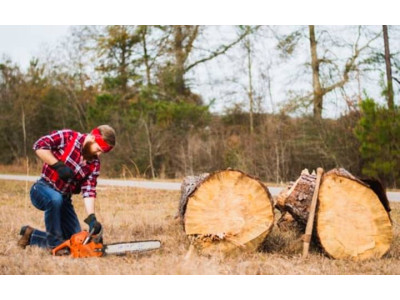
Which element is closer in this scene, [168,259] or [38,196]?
[168,259]

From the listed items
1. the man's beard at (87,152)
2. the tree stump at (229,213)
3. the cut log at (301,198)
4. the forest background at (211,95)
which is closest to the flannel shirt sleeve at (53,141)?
the man's beard at (87,152)

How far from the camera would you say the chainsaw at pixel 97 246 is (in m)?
3.21

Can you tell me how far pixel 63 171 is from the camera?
123 inches

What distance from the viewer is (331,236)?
327cm

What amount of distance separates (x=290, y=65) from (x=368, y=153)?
8.73ft

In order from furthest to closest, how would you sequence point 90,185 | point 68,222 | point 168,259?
point 68,222, point 90,185, point 168,259

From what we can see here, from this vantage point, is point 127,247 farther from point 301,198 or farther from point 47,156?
point 301,198

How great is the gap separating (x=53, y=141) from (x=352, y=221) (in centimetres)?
205

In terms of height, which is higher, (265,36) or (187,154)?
(265,36)

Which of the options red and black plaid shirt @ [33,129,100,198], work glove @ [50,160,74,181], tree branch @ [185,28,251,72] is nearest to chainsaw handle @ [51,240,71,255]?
red and black plaid shirt @ [33,129,100,198]

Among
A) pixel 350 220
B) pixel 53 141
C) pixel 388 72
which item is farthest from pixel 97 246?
pixel 388 72

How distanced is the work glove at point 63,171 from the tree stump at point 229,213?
2.65ft
